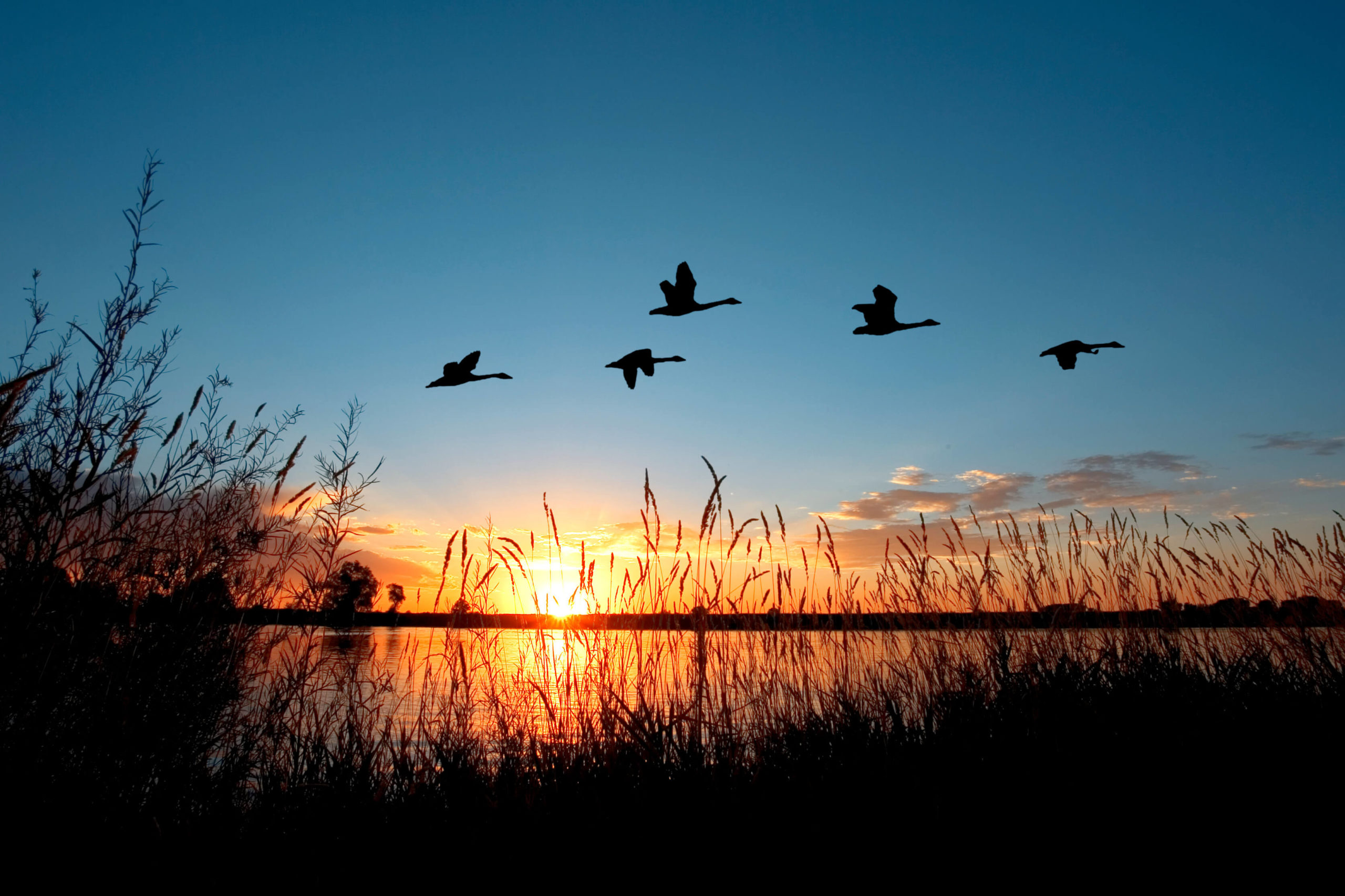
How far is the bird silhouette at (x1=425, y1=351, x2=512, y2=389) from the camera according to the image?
2273mm

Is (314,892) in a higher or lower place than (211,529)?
lower

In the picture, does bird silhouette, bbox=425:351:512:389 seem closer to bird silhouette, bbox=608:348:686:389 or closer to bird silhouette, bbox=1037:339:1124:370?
bird silhouette, bbox=608:348:686:389

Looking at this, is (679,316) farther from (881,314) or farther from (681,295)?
(881,314)

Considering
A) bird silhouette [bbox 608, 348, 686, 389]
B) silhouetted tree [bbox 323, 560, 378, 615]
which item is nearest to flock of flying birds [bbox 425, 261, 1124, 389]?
bird silhouette [bbox 608, 348, 686, 389]

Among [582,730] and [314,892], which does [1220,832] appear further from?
[314,892]

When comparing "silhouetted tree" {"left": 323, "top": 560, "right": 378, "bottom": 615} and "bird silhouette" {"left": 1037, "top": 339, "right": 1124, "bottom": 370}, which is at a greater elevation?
"bird silhouette" {"left": 1037, "top": 339, "right": 1124, "bottom": 370}

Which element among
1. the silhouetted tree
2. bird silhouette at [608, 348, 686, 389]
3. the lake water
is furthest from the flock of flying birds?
the silhouetted tree

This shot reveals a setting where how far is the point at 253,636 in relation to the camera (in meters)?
4.68

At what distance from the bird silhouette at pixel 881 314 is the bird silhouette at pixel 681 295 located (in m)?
0.58

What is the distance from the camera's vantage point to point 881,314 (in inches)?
95.7

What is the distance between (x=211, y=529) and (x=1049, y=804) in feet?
13.9

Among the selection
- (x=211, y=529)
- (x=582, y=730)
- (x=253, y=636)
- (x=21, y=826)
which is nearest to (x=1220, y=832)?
(x=582, y=730)

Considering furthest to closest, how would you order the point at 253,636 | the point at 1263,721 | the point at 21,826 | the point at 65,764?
the point at 253,636
the point at 1263,721
the point at 65,764
the point at 21,826

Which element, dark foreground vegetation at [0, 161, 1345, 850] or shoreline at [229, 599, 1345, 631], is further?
shoreline at [229, 599, 1345, 631]
